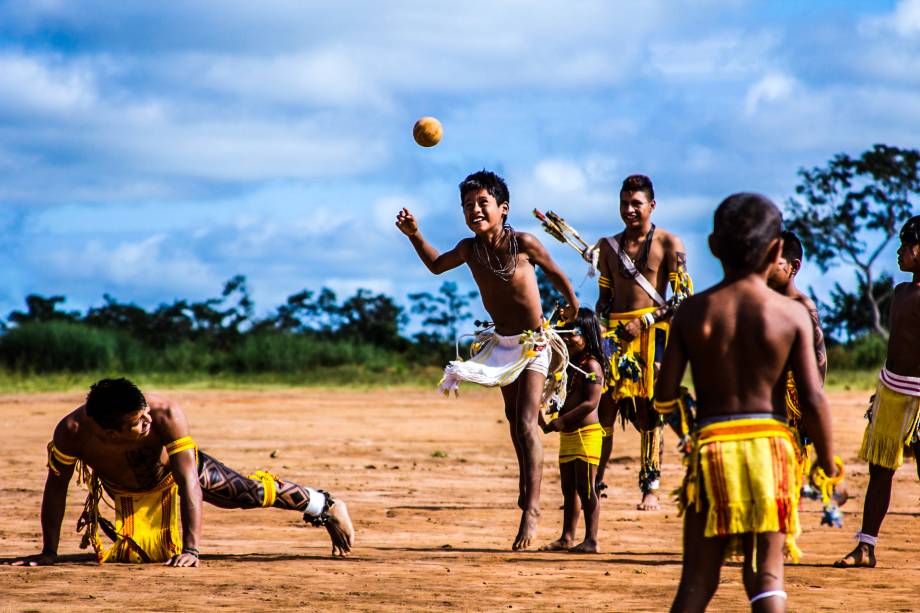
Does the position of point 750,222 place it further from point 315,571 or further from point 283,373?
point 283,373

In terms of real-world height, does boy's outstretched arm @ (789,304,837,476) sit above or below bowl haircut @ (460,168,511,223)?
below

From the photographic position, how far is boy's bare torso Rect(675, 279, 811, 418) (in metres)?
4.63

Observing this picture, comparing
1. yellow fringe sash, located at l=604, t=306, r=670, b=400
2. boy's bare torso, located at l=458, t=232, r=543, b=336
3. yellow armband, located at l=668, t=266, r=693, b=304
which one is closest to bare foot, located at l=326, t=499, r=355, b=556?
boy's bare torso, located at l=458, t=232, r=543, b=336

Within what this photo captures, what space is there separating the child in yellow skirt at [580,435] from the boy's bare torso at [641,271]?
384mm

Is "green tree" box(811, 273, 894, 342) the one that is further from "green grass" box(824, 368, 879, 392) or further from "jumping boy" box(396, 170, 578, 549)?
"jumping boy" box(396, 170, 578, 549)

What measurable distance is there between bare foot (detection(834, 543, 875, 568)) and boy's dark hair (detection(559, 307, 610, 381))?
195cm

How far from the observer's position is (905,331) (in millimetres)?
7715

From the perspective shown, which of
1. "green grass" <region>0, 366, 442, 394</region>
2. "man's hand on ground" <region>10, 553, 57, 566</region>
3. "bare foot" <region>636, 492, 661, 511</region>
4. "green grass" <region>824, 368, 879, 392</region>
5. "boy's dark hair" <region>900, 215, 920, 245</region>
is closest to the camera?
"boy's dark hair" <region>900, 215, 920, 245</region>

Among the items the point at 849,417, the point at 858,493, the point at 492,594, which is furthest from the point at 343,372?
the point at 492,594

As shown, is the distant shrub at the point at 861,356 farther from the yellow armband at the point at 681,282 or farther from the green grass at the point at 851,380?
the yellow armband at the point at 681,282

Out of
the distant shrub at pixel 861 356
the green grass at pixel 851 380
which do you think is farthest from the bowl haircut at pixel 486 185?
the distant shrub at pixel 861 356

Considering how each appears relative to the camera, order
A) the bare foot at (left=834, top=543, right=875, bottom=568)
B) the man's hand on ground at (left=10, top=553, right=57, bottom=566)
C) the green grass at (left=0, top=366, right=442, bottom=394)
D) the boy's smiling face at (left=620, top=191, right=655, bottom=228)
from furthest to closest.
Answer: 1. the green grass at (left=0, top=366, right=442, bottom=394)
2. the boy's smiling face at (left=620, top=191, right=655, bottom=228)
3. the bare foot at (left=834, top=543, right=875, bottom=568)
4. the man's hand on ground at (left=10, top=553, right=57, bottom=566)

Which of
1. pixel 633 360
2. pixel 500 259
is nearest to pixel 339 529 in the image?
pixel 500 259

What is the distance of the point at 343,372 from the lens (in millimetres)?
34438
